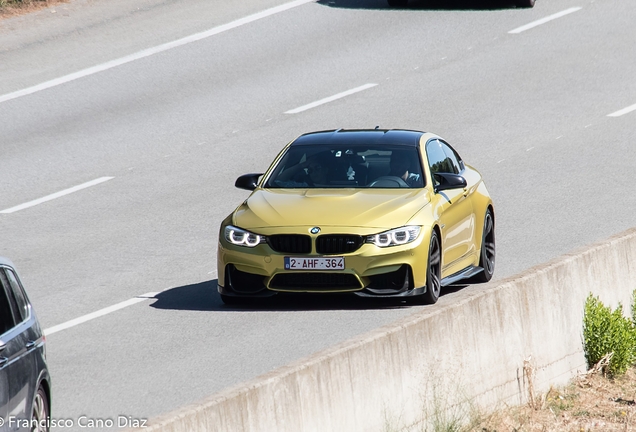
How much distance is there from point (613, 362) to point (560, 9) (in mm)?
14985

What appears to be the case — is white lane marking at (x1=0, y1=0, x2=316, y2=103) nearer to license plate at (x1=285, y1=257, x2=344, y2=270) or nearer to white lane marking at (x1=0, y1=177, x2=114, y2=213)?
white lane marking at (x1=0, y1=177, x2=114, y2=213)

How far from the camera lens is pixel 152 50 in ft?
79.8

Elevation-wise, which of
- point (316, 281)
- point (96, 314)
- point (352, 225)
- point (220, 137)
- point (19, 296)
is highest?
point (19, 296)

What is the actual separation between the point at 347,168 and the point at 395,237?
4.58ft

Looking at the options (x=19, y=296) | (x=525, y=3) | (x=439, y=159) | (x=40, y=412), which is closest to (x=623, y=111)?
(x=525, y=3)

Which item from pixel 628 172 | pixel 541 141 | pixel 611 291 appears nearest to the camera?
pixel 611 291

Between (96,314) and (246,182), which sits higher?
(246,182)

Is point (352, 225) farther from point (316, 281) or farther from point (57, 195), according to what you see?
point (57, 195)

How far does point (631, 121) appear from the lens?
22.2 m

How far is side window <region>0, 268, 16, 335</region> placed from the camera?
7318 mm

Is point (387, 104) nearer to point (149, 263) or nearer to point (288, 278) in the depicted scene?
point (149, 263)

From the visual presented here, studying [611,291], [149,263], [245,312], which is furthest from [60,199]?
[611,291]

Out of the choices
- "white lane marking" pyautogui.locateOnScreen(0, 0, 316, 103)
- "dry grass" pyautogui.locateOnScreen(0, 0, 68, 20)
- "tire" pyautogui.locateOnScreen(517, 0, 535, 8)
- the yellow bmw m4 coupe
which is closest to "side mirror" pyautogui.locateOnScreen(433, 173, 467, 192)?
the yellow bmw m4 coupe

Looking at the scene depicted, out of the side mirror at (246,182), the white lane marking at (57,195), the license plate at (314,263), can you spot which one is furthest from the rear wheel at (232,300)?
the white lane marking at (57,195)
